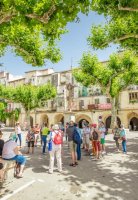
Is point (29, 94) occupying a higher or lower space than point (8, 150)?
higher

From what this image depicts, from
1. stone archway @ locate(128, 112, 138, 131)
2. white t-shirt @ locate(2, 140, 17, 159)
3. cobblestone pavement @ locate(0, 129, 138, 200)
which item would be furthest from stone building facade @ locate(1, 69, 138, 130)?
white t-shirt @ locate(2, 140, 17, 159)

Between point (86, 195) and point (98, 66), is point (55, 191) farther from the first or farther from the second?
point (98, 66)

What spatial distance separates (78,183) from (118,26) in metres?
11.0

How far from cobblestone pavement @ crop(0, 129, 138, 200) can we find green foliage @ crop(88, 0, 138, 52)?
20.7ft

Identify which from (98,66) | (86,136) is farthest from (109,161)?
(98,66)

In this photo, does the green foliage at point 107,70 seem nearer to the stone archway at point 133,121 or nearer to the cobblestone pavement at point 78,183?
the stone archway at point 133,121

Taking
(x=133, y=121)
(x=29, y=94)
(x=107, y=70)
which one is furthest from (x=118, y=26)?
(x=133, y=121)

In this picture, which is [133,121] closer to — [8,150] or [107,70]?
[107,70]

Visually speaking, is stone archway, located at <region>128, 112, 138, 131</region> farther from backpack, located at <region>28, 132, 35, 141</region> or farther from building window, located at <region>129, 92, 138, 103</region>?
backpack, located at <region>28, 132, 35, 141</region>

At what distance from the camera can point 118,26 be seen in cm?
1500

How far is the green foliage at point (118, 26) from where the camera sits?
9.18 meters

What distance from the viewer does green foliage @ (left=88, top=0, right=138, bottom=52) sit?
362 inches

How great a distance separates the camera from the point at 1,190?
6.88 meters

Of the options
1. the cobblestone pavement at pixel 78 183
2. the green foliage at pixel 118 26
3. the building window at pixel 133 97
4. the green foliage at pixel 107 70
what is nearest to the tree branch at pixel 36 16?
the green foliage at pixel 118 26
